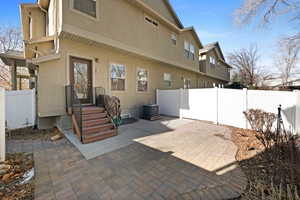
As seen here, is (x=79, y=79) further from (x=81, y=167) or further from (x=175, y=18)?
(x=175, y=18)

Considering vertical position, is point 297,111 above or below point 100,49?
below

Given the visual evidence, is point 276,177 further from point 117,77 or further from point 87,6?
point 87,6

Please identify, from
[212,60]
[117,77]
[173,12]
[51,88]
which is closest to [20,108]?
[51,88]

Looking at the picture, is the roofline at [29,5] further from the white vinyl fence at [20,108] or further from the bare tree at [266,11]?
the bare tree at [266,11]

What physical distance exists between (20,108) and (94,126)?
159 inches

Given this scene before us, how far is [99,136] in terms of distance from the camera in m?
5.29

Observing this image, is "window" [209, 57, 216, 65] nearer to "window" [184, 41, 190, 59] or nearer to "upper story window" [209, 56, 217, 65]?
"upper story window" [209, 56, 217, 65]

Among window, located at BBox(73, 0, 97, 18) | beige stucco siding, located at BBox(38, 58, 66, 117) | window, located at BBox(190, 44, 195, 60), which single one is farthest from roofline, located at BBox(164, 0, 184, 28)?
beige stucco siding, located at BBox(38, 58, 66, 117)

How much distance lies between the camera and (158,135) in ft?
19.6

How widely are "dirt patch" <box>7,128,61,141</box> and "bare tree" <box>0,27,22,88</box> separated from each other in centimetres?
1876

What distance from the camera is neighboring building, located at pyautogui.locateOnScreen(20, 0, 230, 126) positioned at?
6.09 meters

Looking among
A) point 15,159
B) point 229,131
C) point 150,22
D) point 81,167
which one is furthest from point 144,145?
point 150,22

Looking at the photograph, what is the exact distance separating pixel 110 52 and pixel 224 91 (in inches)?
254

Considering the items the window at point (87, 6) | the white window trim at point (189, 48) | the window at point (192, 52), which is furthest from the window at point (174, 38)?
the window at point (87, 6)
